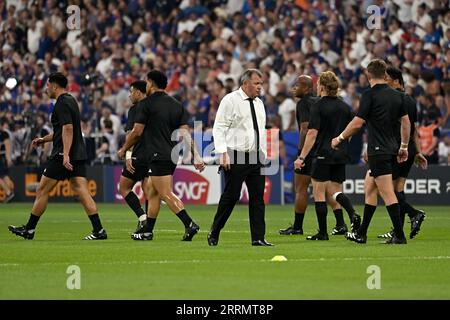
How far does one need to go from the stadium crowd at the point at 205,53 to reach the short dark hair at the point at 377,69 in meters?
12.5

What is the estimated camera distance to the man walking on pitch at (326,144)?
1933cm

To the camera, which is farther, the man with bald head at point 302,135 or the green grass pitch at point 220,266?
the man with bald head at point 302,135

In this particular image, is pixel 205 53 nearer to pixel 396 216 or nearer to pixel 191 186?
pixel 191 186

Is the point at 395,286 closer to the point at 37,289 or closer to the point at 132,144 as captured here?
the point at 37,289

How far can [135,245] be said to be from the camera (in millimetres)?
18375

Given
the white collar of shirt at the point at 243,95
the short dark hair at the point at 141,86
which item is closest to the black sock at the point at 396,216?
the white collar of shirt at the point at 243,95

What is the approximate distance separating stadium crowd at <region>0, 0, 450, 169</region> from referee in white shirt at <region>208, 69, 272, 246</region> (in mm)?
12775

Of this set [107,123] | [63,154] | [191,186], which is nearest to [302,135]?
[63,154]

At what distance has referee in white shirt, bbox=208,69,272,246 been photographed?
17.5 metres

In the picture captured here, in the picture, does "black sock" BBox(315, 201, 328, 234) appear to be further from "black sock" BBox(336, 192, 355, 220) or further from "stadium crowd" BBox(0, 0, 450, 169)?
"stadium crowd" BBox(0, 0, 450, 169)

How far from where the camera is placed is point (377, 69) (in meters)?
17.3

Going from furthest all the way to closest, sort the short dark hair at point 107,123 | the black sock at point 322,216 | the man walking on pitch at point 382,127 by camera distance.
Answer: the short dark hair at point 107,123, the black sock at point 322,216, the man walking on pitch at point 382,127

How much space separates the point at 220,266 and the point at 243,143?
3080 millimetres

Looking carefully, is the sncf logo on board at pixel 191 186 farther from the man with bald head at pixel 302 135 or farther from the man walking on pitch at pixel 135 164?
the man with bald head at pixel 302 135
